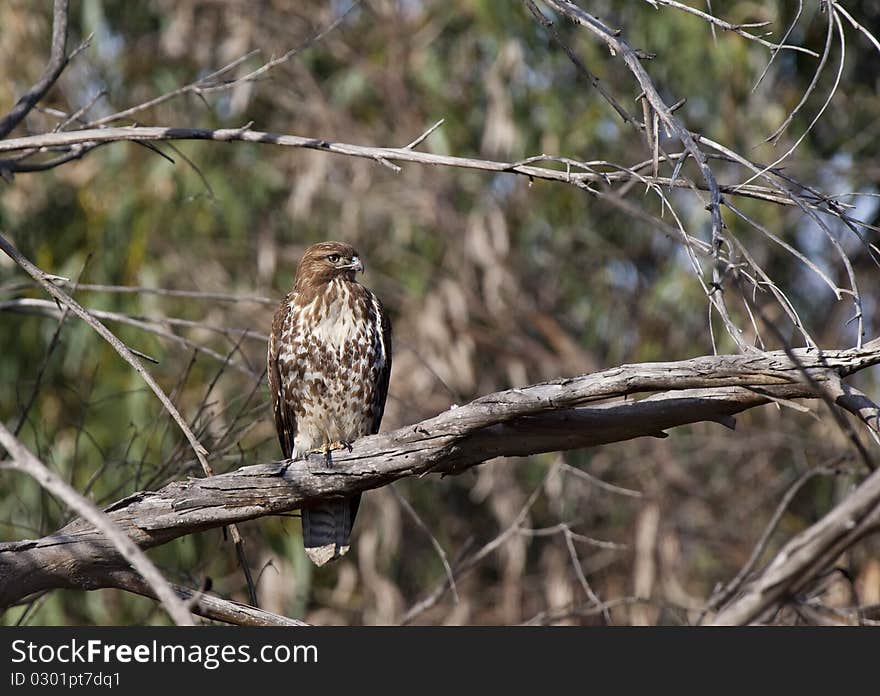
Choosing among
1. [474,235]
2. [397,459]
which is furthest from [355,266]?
[474,235]

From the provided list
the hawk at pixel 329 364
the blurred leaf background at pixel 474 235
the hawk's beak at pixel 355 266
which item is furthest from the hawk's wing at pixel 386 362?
the blurred leaf background at pixel 474 235

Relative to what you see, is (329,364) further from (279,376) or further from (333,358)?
(279,376)

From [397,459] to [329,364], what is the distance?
1.30m

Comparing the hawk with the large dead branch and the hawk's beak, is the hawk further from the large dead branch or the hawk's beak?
the large dead branch

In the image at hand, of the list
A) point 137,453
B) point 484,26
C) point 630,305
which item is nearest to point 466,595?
point 630,305

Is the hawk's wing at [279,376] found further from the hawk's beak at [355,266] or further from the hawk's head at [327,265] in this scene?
the hawk's beak at [355,266]

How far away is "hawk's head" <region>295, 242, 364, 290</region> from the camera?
456cm

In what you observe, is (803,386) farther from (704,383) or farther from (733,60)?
(733,60)

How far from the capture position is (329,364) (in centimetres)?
439

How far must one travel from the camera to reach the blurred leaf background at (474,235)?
280 inches

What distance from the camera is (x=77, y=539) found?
3037 mm

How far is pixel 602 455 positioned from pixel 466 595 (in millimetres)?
1323

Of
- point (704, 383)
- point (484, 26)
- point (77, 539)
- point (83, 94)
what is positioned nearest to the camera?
point (704, 383)

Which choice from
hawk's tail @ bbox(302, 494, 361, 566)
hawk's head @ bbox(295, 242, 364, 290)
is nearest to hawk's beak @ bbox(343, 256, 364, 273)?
hawk's head @ bbox(295, 242, 364, 290)
